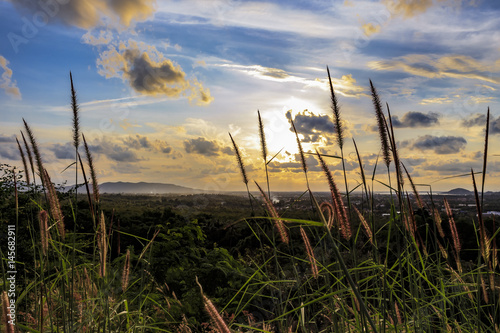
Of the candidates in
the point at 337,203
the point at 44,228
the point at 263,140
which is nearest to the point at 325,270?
the point at 337,203

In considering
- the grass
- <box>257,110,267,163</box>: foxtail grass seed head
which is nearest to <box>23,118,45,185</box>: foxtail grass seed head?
the grass

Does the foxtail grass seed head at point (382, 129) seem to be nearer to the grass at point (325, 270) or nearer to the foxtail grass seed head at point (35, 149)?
the grass at point (325, 270)

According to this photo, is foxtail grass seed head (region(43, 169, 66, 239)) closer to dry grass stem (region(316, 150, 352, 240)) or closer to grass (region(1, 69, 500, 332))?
grass (region(1, 69, 500, 332))

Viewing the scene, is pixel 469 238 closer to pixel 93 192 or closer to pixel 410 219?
pixel 410 219

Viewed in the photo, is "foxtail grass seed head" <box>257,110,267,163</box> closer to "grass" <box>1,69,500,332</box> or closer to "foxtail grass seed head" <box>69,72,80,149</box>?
"grass" <box>1,69,500,332</box>

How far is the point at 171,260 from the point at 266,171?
16.6 ft

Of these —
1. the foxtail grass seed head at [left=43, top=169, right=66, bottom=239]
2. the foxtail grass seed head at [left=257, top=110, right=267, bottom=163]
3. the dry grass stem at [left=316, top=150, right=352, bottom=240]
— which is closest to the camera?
the dry grass stem at [left=316, top=150, right=352, bottom=240]

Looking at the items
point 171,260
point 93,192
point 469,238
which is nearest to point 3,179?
point 171,260

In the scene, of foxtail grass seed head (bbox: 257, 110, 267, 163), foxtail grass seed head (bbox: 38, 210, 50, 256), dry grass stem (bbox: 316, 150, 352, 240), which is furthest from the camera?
foxtail grass seed head (bbox: 257, 110, 267, 163)

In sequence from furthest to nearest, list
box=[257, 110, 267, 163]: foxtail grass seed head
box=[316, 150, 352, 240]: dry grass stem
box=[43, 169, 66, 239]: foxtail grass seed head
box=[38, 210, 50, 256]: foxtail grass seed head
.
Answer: box=[257, 110, 267, 163]: foxtail grass seed head, box=[43, 169, 66, 239]: foxtail grass seed head, box=[38, 210, 50, 256]: foxtail grass seed head, box=[316, 150, 352, 240]: dry grass stem

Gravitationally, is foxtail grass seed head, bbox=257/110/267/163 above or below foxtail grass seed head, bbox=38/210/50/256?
above

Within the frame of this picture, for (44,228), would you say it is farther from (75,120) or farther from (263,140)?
(263,140)

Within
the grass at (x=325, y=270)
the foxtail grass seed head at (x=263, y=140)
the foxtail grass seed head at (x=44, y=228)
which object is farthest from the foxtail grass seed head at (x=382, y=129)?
the foxtail grass seed head at (x=44, y=228)

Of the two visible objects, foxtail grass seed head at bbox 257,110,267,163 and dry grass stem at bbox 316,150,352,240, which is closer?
dry grass stem at bbox 316,150,352,240
